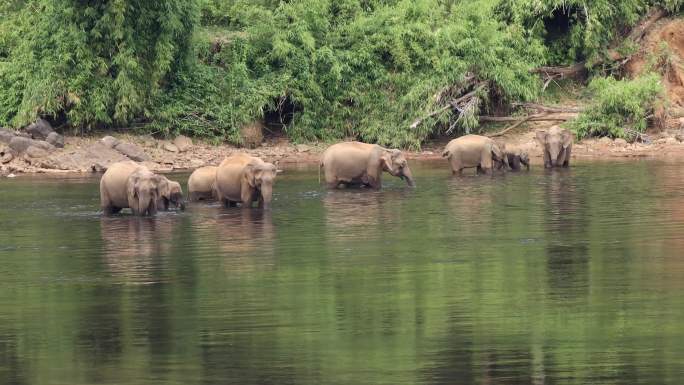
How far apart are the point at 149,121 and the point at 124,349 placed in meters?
29.4

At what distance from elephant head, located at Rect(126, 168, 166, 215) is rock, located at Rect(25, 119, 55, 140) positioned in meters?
14.8

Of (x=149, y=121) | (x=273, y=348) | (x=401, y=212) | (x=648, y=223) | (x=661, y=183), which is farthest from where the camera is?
(x=149, y=121)

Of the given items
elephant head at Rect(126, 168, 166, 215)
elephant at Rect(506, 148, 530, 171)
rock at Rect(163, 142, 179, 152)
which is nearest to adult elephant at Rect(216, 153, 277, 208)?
elephant head at Rect(126, 168, 166, 215)

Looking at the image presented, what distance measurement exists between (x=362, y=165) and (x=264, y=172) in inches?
195

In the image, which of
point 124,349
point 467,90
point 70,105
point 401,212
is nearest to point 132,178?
point 401,212

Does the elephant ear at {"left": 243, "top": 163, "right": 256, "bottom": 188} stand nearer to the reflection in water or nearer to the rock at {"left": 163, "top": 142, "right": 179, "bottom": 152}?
the reflection in water

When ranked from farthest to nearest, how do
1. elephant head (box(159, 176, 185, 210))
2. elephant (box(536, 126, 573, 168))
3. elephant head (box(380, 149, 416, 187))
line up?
elephant (box(536, 126, 573, 168)), elephant head (box(380, 149, 416, 187)), elephant head (box(159, 176, 185, 210))

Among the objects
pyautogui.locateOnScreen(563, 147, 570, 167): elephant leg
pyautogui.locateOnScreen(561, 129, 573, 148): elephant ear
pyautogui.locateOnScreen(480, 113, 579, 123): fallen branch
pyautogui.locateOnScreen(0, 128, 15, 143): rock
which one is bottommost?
pyautogui.locateOnScreen(563, 147, 570, 167): elephant leg

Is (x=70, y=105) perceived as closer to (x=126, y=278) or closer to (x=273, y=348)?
(x=126, y=278)

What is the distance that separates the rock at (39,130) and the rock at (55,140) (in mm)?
252

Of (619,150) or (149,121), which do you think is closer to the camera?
(619,150)

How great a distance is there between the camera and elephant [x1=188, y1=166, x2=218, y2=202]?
28.9m

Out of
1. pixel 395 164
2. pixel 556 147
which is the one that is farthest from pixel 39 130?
pixel 556 147

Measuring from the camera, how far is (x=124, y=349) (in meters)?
13.4
